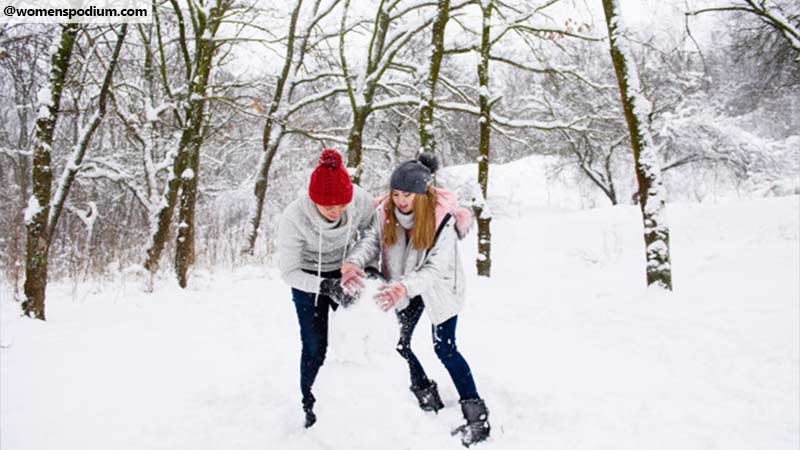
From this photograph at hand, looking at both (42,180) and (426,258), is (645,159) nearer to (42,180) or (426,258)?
(426,258)

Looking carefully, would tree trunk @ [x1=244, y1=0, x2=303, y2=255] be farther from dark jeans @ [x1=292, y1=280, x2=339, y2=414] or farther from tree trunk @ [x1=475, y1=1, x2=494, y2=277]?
dark jeans @ [x1=292, y1=280, x2=339, y2=414]

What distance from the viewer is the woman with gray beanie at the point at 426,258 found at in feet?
9.39

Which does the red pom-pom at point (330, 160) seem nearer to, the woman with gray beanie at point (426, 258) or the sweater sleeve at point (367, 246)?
the woman with gray beanie at point (426, 258)

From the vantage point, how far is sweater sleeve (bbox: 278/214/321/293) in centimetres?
301

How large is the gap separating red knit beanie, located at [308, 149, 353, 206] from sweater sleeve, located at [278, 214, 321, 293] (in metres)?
0.29

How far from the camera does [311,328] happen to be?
10.3 ft

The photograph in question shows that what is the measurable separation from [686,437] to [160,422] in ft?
10.9

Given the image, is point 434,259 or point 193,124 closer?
point 434,259

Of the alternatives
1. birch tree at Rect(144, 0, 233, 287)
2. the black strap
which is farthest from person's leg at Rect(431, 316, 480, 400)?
birch tree at Rect(144, 0, 233, 287)

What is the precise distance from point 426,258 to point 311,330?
88 centimetres

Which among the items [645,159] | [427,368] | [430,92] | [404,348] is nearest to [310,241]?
[404,348]

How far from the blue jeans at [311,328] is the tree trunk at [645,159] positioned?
4.20m

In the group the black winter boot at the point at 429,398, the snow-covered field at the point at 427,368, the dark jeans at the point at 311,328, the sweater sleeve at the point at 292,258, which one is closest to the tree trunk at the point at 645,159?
the snow-covered field at the point at 427,368

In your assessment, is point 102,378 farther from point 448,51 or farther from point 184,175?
point 448,51
